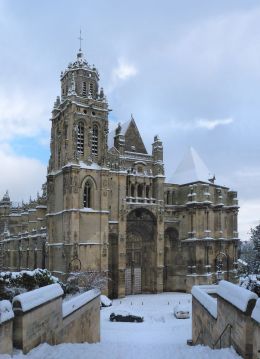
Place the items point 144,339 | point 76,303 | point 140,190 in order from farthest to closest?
1. point 140,190
2. point 144,339
3. point 76,303

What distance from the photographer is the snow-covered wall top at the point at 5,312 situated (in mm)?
10608

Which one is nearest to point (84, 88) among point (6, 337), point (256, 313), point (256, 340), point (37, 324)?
point (37, 324)

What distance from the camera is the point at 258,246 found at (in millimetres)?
32062

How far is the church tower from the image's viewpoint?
44.6 metres

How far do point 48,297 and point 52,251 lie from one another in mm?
34385

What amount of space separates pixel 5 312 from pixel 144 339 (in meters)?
17.7

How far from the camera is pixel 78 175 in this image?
45.2 meters

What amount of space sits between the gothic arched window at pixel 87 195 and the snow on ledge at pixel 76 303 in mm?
21297

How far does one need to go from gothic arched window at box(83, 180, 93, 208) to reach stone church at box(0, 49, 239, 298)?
12 cm

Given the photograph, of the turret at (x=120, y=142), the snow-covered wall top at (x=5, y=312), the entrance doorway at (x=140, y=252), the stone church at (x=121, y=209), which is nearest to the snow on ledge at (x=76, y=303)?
the snow-covered wall top at (x=5, y=312)

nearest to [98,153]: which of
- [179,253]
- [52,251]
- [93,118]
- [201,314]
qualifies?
[93,118]

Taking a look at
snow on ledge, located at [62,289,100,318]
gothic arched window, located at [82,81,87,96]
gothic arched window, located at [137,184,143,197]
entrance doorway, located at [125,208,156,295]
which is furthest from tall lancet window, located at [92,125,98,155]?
snow on ledge, located at [62,289,100,318]

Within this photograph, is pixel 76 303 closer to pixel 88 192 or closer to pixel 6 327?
pixel 6 327

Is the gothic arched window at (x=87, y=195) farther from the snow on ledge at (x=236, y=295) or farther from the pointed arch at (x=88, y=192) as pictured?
the snow on ledge at (x=236, y=295)
